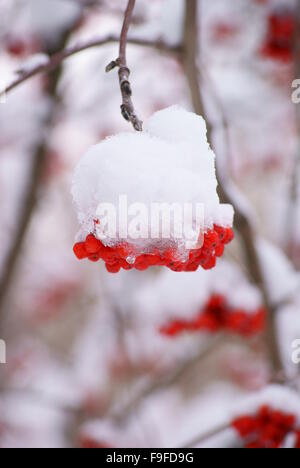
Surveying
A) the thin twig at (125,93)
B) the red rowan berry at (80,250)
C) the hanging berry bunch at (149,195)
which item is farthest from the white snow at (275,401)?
the thin twig at (125,93)

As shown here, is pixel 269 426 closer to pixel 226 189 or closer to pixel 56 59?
pixel 226 189

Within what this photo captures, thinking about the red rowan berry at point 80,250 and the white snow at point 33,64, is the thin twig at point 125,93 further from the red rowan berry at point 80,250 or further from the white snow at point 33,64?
the white snow at point 33,64

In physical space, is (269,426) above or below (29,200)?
below

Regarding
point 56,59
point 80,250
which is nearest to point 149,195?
point 80,250

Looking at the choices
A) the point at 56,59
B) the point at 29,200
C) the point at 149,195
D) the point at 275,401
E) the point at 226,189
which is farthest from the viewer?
the point at 29,200

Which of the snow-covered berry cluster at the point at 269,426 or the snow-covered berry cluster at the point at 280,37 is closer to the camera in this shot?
the snow-covered berry cluster at the point at 269,426
